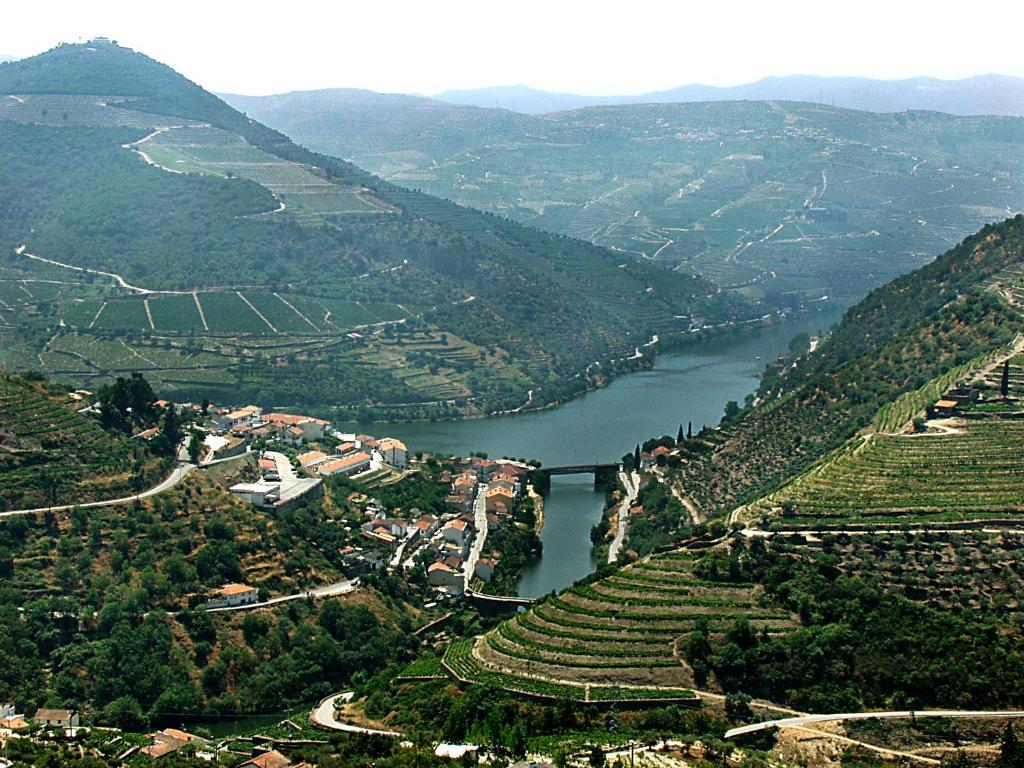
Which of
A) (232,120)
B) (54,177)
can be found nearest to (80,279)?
(54,177)

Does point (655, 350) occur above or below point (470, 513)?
above

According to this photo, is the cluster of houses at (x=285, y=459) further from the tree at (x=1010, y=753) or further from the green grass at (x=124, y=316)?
the tree at (x=1010, y=753)

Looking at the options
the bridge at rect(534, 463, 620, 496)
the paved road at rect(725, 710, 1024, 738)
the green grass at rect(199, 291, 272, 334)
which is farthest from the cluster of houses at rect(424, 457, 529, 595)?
the green grass at rect(199, 291, 272, 334)

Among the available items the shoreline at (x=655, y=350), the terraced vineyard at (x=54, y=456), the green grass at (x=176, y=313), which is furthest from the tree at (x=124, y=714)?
the green grass at (x=176, y=313)

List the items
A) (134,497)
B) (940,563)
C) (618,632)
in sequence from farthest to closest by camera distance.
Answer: (134,497) < (940,563) < (618,632)

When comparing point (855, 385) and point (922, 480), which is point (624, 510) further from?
point (922, 480)

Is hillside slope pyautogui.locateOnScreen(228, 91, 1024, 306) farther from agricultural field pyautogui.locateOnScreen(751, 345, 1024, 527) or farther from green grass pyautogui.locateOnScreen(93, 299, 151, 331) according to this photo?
agricultural field pyautogui.locateOnScreen(751, 345, 1024, 527)

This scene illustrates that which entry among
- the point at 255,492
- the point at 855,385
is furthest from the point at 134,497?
the point at 855,385
